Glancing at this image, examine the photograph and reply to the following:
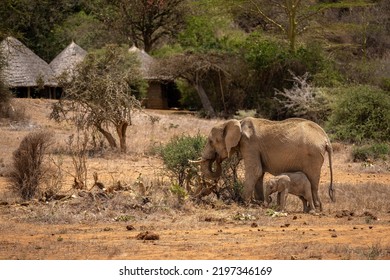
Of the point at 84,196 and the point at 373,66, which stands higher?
the point at 373,66

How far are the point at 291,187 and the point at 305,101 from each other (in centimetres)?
1662

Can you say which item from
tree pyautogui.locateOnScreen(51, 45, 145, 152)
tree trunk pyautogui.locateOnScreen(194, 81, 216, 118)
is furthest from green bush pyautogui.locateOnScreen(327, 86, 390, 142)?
tree trunk pyautogui.locateOnScreen(194, 81, 216, 118)

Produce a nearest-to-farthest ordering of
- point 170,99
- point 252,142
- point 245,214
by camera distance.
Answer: point 245,214 → point 252,142 → point 170,99

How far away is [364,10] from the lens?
5009 cm

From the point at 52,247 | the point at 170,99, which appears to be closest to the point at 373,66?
the point at 170,99

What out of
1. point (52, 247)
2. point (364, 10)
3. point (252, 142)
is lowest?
point (52, 247)

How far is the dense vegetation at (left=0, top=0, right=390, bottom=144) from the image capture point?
2861 centimetres

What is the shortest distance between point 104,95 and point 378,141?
24.6ft

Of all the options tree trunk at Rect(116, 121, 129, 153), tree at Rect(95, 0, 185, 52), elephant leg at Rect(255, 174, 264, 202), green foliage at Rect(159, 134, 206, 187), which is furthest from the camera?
tree at Rect(95, 0, 185, 52)

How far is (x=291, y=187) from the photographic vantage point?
13.0 metres

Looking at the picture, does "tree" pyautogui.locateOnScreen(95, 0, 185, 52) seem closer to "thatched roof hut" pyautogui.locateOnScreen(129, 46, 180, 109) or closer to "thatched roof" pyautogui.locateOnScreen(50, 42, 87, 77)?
"thatched roof hut" pyautogui.locateOnScreen(129, 46, 180, 109)

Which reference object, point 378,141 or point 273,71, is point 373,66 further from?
point 378,141

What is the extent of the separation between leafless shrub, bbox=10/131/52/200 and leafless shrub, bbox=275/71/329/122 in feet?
51.7

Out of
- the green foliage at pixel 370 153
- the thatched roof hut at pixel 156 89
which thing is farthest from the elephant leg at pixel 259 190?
the thatched roof hut at pixel 156 89
